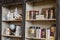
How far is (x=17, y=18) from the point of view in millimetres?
3428

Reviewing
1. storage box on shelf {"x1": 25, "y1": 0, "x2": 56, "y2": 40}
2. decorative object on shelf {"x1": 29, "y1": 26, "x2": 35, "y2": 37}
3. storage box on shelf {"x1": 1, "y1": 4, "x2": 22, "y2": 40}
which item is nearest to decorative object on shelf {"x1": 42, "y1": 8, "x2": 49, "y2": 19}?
storage box on shelf {"x1": 25, "y1": 0, "x2": 56, "y2": 40}

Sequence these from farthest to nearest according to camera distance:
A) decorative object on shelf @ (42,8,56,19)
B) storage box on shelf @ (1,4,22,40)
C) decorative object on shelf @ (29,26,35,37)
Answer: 1. storage box on shelf @ (1,4,22,40)
2. decorative object on shelf @ (29,26,35,37)
3. decorative object on shelf @ (42,8,56,19)

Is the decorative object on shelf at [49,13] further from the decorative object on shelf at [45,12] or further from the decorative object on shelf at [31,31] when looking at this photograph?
the decorative object on shelf at [31,31]

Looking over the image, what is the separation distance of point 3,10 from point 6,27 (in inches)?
18.5

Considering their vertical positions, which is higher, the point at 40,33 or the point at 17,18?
the point at 17,18

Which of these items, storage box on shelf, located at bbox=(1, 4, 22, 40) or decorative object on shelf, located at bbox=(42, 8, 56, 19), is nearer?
decorative object on shelf, located at bbox=(42, 8, 56, 19)

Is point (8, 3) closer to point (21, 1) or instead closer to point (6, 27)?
point (21, 1)

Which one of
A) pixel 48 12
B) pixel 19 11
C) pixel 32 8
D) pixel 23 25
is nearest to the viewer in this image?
pixel 48 12

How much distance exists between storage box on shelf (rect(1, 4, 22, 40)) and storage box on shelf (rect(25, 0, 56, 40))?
328 millimetres

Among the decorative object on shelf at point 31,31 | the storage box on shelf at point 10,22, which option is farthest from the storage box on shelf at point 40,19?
the storage box on shelf at point 10,22

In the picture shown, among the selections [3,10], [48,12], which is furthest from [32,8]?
[3,10]

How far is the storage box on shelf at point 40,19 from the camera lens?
2904 mm

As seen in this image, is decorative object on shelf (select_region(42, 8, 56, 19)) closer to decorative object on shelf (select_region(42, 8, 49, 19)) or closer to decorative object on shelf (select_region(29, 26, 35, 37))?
decorative object on shelf (select_region(42, 8, 49, 19))

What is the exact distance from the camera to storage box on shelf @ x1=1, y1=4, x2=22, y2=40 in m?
3.46
